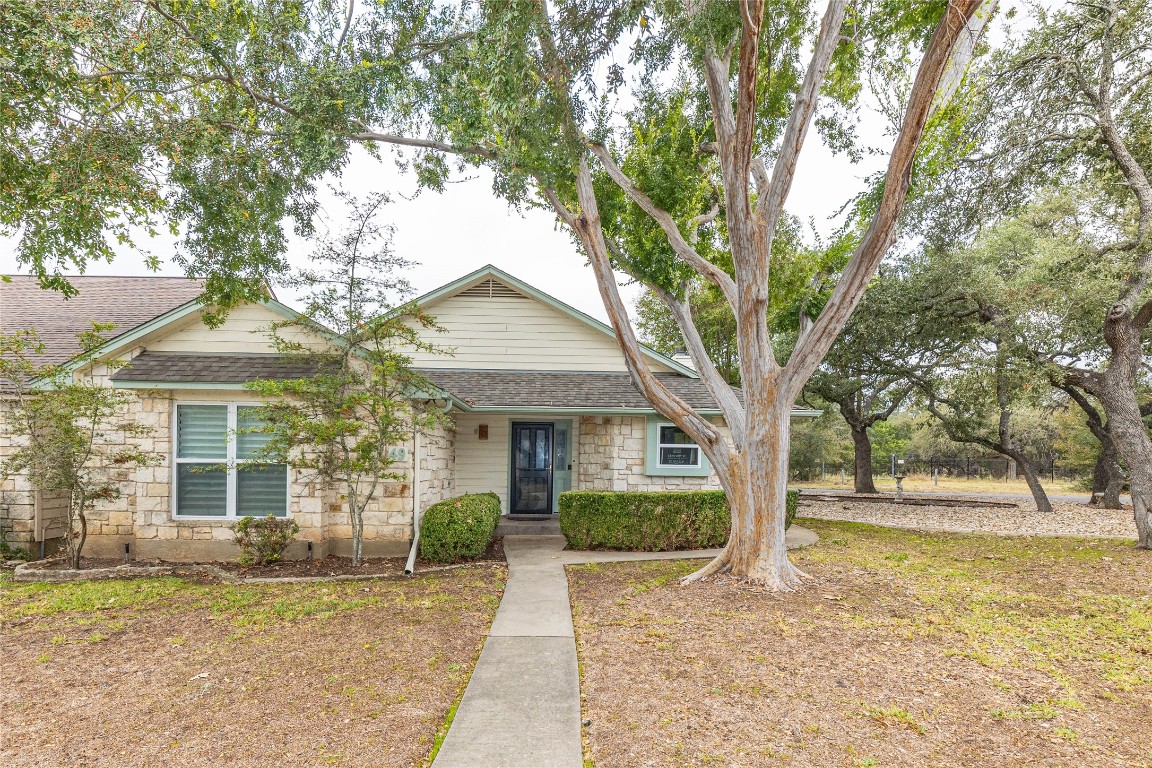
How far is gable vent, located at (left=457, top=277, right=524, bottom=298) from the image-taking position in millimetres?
12695

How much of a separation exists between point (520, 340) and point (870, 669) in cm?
958

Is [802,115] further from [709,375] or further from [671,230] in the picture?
[709,375]

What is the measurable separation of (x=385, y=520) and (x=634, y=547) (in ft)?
13.5

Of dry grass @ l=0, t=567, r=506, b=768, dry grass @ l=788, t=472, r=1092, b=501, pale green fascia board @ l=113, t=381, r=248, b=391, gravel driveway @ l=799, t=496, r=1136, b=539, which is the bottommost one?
dry grass @ l=788, t=472, r=1092, b=501

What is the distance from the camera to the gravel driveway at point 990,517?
500 inches

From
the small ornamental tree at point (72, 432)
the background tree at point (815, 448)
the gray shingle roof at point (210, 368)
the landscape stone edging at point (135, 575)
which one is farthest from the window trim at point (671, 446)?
the background tree at point (815, 448)

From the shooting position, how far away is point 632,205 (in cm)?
894

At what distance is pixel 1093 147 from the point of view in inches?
430

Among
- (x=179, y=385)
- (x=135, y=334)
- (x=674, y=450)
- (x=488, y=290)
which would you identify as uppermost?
(x=488, y=290)

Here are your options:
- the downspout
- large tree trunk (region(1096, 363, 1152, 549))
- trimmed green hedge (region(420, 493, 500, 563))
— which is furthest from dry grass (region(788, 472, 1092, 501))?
the downspout

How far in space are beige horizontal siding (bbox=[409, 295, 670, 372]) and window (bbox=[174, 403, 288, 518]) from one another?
15.4 ft

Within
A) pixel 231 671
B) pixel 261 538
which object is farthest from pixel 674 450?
pixel 231 671

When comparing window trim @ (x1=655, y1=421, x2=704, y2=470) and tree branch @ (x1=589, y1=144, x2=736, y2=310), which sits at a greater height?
tree branch @ (x1=589, y1=144, x2=736, y2=310)

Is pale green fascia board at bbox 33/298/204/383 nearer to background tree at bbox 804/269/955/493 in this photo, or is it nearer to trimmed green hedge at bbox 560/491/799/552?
trimmed green hedge at bbox 560/491/799/552
